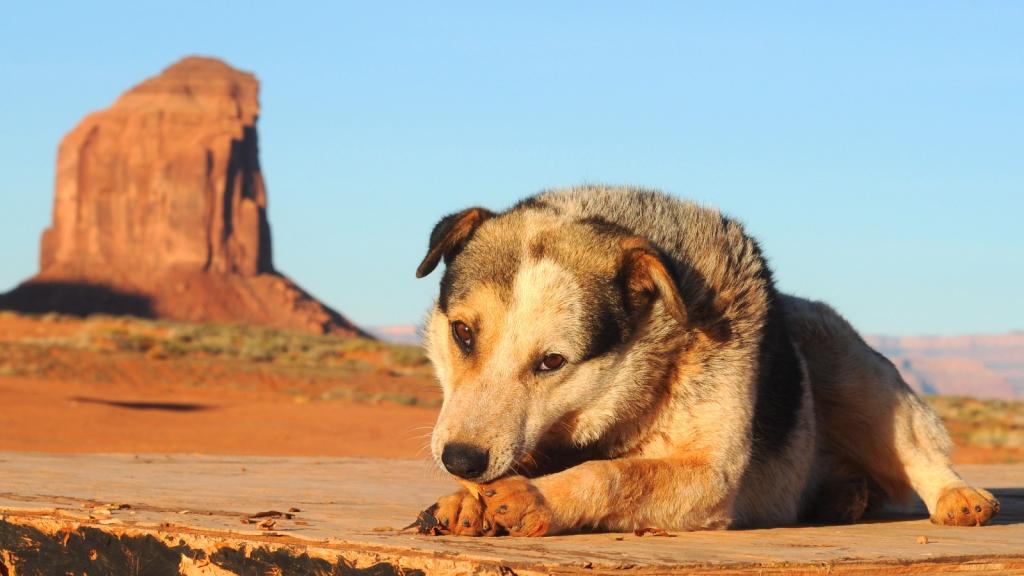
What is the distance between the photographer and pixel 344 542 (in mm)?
3770

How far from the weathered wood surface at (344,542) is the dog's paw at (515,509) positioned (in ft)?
0.35

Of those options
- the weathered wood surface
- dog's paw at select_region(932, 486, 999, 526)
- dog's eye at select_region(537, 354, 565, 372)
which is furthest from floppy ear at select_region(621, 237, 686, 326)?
dog's paw at select_region(932, 486, 999, 526)

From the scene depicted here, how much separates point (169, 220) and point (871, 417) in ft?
327

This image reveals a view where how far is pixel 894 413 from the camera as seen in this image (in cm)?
620

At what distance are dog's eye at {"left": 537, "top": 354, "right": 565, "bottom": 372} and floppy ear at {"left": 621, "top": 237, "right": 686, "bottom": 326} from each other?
16.4 inches

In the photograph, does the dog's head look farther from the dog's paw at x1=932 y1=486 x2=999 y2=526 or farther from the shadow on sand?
the shadow on sand

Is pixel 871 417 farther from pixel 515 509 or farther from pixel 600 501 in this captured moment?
pixel 515 509

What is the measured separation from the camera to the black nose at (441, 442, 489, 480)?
14.2ft

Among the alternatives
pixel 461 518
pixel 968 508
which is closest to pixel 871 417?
pixel 968 508

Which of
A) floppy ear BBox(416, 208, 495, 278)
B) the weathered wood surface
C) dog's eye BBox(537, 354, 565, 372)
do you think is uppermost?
floppy ear BBox(416, 208, 495, 278)

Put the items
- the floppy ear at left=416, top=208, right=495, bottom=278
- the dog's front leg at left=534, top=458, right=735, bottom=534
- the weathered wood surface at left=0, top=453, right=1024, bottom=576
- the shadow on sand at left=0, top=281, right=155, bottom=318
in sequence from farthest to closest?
the shadow on sand at left=0, top=281, right=155, bottom=318, the floppy ear at left=416, top=208, right=495, bottom=278, the dog's front leg at left=534, top=458, right=735, bottom=534, the weathered wood surface at left=0, top=453, right=1024, bottom=576

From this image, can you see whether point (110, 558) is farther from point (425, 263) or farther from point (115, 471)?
point (115, 471)

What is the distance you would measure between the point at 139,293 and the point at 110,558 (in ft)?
314

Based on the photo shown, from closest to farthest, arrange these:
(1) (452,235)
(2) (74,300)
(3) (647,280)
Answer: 1. (3) (647,280)
2. (1) (452,235)
3. (2) (74,300)
